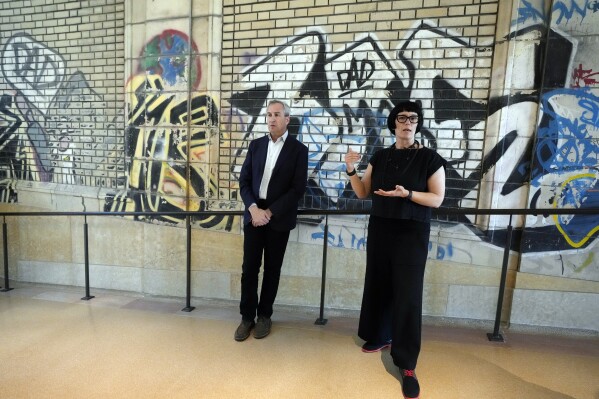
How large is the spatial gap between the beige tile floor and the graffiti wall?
97 centimetres

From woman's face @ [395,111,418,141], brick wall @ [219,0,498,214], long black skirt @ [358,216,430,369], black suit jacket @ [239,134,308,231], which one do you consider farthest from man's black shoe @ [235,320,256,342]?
woman's face @ [395,111,418,141]

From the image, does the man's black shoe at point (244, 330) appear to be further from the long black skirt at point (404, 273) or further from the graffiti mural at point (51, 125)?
the graffiti mural at point (51, 125)

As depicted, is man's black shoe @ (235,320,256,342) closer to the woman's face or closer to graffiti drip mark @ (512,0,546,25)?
the woman's face

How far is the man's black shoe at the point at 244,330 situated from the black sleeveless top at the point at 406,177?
4.65 ft

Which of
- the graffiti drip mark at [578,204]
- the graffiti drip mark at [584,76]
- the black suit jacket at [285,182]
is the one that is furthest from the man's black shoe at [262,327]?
the graffiti drip mark at [584,76]

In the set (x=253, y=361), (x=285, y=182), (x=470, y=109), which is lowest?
(x=253, y=361)

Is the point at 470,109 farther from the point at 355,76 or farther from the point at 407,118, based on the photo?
the point at 407,118

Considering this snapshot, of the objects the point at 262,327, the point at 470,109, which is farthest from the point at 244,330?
the point at 470,109

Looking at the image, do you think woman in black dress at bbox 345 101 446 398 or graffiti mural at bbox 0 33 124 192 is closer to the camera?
woman in black dress at bbox 345 101 446 398

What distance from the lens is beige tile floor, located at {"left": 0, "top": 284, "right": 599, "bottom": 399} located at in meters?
2.31

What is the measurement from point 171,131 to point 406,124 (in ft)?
10.2

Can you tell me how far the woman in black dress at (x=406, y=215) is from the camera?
2305 millimetres

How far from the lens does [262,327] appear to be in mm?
2992

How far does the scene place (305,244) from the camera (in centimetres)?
412
